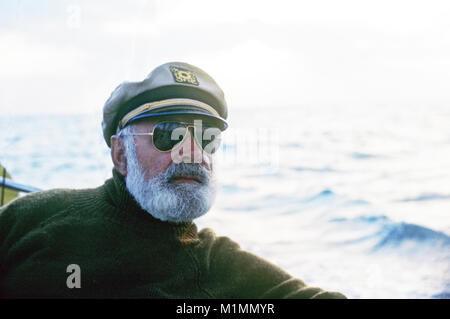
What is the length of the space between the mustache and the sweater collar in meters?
0.20

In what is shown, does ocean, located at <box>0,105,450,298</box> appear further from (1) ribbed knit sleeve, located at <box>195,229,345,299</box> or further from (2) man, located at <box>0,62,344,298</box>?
(1) ribbed knit sleeve, located at <box>195,229,345,299</box>

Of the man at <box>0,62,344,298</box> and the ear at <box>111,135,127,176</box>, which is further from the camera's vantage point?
the ear at <box>111,135,127,176</box>

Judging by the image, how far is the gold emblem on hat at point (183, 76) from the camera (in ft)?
5.64

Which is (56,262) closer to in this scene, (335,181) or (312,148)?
(335,181)

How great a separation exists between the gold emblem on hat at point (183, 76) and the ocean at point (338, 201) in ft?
1.02

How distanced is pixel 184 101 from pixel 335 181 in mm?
9117

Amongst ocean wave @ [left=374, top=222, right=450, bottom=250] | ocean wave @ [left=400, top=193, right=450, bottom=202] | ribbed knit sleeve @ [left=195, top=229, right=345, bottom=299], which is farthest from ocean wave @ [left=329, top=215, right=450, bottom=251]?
ribbed knit sleeve @ [left=195, top=229, right=345, bottom=299]

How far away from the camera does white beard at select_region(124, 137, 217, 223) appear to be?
1633mm

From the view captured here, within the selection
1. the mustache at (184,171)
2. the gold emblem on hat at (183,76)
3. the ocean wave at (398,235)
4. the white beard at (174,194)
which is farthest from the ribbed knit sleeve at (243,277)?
the ocean wave at (398,235)

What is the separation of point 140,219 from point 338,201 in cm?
700

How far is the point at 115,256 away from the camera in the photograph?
1.58 metres

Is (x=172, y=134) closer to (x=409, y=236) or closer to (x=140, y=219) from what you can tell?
(x=140, y=219)

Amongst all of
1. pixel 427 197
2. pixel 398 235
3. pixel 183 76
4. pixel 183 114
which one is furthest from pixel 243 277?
pixel 427 197
